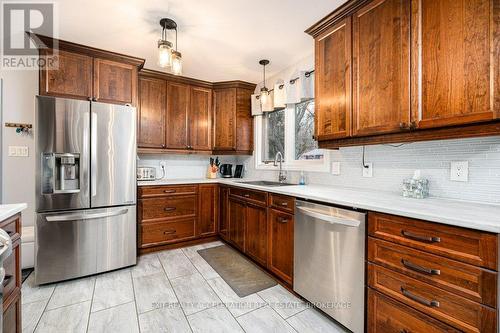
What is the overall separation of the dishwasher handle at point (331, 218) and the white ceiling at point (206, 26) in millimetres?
1632

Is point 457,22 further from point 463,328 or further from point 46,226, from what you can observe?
point 46,226

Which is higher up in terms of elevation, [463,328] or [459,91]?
[459,91]

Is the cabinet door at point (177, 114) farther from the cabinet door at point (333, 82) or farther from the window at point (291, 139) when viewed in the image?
the cabinet door at point (333, 82)

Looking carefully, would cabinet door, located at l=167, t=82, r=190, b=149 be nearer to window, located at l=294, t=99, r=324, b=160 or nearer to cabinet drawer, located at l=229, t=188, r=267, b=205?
cabinet drawer, located at l=229, t=188, r=267, b=205

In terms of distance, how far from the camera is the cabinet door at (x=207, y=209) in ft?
10.4

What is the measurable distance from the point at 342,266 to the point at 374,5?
184cm

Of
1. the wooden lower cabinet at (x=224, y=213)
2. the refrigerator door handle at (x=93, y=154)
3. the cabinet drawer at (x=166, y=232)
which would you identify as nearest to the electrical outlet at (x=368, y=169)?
the wooden lower cabinet at (x=224, y=213)

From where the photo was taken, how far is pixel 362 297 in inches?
55.7

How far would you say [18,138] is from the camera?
262cm

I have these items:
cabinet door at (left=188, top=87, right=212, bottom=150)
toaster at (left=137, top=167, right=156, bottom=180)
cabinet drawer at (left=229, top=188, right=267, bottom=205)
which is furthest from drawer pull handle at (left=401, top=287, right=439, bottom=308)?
toaster at (left=137, top=167, right=156, bottom=180)

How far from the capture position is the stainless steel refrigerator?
2.11 meters

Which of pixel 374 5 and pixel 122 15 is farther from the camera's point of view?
pixel 122 15

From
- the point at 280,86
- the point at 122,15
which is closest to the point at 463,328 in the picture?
the point at 280,86

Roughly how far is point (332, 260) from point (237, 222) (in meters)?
1.46
